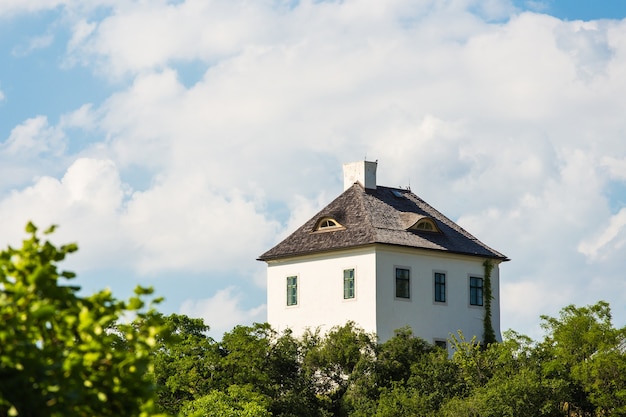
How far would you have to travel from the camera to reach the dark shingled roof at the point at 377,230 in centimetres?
4331

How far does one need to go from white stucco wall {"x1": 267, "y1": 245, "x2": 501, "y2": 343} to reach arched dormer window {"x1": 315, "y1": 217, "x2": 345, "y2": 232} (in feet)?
4.34

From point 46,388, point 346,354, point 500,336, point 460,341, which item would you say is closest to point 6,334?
point 46,388

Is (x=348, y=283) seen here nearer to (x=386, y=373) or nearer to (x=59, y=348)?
(x=386, y=373)

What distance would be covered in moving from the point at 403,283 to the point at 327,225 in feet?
13.4

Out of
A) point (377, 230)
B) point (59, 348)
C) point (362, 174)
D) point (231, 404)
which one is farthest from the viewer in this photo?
point (362, 174)

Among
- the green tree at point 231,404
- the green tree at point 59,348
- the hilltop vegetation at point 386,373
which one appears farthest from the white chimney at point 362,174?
the green tree at point 59,348

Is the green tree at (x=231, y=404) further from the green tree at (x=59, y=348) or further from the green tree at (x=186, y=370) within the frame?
the green tree at (x=59, y=348)

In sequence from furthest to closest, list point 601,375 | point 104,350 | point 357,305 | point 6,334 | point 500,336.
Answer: point 500,336 < point 357,305 < point 601,375 < point 104,350 < point 6,334

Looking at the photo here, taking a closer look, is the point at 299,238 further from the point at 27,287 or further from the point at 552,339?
the point at 27,287

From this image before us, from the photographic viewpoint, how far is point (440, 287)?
43844mm

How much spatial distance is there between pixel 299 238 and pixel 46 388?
127ft

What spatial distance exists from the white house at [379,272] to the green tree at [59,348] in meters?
33.9

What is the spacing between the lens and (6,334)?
22.7ft

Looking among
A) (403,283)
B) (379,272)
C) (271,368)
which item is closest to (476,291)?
(403,283)
